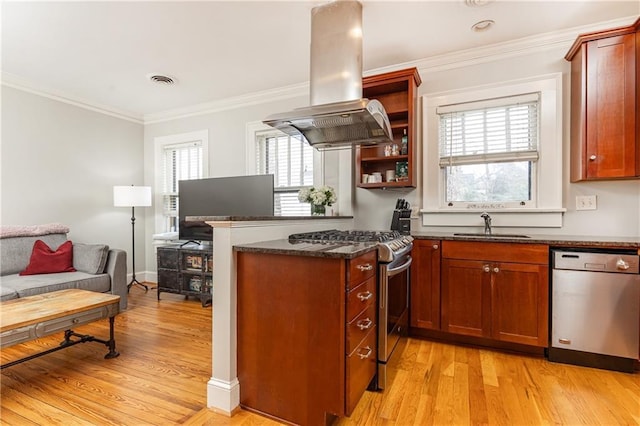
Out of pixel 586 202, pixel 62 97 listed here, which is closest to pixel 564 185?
pixel 586 202

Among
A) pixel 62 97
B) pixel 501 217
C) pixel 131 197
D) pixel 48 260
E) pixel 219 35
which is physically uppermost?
pixel 219 35

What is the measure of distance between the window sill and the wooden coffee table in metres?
2.84

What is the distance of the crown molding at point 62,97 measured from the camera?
3.47 m

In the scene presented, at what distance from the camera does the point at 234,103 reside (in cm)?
421

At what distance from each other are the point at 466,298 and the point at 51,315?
2.93 metres

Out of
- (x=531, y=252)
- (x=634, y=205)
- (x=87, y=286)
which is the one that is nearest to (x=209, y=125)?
(x=87, y=286)

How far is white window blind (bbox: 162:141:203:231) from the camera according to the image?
464 cm

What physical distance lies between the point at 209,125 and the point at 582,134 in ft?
13.8

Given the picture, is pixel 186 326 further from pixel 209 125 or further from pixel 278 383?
pixel 209 125

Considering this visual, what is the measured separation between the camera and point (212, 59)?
315cm

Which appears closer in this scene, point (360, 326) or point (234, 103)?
point (360, 326)

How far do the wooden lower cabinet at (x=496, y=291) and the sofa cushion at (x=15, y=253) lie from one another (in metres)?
4.24

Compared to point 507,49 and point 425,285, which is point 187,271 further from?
point 507,49

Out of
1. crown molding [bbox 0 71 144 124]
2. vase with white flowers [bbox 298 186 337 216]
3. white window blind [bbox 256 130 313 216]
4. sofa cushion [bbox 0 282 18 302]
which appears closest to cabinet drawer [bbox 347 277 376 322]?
vase with white flowers [bbox 298 186 337 216]
